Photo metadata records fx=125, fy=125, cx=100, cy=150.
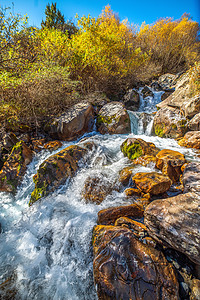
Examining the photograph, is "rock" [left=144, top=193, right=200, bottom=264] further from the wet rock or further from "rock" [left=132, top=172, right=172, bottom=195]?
the wet rock

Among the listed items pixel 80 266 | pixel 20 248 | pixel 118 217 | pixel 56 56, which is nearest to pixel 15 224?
pixel 20 248

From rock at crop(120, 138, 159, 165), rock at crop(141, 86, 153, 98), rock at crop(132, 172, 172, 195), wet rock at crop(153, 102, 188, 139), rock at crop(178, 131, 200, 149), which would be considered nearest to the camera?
rock at crop(132, 172, 172, 195)

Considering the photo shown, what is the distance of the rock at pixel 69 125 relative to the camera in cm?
607

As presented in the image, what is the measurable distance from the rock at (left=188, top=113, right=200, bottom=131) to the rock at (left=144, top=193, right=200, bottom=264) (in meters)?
4.60

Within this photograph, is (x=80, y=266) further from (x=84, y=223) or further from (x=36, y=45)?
(x=36, y=45)

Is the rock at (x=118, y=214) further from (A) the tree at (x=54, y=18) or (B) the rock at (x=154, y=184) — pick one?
(A) the tree at (x=54, y=18)

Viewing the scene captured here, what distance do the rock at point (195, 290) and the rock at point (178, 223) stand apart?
0.23 m

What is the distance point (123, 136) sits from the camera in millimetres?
6449

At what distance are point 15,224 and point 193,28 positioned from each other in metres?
24.6

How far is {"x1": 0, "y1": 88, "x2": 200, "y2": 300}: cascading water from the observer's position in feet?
5.86

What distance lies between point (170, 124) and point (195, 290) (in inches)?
233

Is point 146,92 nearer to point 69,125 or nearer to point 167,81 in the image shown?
point 167,81

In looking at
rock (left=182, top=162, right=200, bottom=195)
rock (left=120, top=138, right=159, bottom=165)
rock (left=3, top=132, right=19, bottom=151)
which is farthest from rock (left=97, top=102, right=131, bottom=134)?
rock (left=182, top=162, right=200, bottom=195)

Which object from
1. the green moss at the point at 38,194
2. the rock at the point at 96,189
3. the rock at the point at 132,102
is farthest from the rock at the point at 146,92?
the green moss at the point at 38,194
